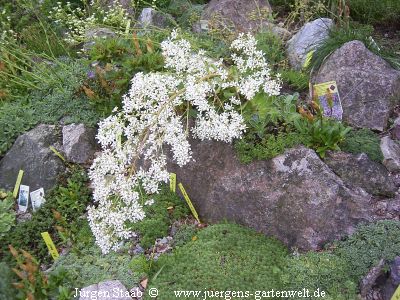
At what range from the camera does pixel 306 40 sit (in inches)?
201

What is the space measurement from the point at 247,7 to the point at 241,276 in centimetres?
391

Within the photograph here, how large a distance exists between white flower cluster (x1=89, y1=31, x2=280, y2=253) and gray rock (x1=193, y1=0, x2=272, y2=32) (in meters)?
1.95

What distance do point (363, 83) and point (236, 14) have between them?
2.22 m

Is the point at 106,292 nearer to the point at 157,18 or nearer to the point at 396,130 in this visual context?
the point at 396,130

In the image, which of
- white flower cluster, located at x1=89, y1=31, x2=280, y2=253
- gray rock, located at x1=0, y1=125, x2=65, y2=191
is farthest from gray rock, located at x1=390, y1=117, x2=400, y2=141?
gray rock, located at x1=0, y1=125, x2=65, y2=191

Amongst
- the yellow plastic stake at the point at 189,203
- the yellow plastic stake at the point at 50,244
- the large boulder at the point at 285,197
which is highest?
the large boulder at the point at 285,197

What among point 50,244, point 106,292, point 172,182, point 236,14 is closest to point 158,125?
point 172,182

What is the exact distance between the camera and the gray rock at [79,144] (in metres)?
4.62

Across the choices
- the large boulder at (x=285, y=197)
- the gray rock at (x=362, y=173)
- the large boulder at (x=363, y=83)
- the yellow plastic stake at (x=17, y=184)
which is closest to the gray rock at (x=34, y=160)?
the yellow plastic stake at (x=17, y=184)

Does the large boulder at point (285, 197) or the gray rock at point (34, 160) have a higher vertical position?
the large boulder at point (285, 197)

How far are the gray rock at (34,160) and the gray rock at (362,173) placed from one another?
9.21 ft

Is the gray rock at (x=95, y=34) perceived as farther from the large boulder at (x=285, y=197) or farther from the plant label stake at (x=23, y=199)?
the large boulder at (x=285, y=197)

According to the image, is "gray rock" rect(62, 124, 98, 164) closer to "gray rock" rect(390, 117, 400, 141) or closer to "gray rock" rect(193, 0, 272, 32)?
"gray rock" rect(193, 0, 272, 32)

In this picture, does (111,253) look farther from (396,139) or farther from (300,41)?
(300,41)
